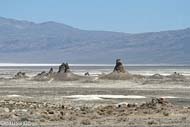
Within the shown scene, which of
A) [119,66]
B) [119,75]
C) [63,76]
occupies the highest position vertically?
[119,66]

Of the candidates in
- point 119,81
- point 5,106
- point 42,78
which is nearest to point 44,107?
point 5,106

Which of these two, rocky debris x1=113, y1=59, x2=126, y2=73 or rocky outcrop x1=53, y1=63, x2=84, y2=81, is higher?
rocky debris x1=113, y1=59, x2=126, y2=73

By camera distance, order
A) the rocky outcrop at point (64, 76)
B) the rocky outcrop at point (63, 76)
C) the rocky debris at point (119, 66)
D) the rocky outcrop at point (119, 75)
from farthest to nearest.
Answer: the rocky outcrop at point (63, 76) < the rocky outcrop at point (64, 76) < the rocky debris at point (119, 66) < the rocky outcrop at point (119, 75)

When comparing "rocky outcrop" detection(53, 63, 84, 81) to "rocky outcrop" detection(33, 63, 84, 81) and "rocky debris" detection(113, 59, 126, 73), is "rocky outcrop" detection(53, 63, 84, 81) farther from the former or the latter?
"rocky debris" detection(113, 59, 126, 73)

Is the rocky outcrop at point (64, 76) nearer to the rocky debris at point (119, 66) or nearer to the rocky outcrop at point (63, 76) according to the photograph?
the rocky outcrop at point (63, 76)

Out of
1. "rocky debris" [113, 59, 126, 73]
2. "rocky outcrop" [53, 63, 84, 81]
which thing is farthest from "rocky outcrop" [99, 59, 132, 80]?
"rocky outcrop" [53, 63, 84, 81]

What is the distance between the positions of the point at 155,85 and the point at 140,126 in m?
40.8

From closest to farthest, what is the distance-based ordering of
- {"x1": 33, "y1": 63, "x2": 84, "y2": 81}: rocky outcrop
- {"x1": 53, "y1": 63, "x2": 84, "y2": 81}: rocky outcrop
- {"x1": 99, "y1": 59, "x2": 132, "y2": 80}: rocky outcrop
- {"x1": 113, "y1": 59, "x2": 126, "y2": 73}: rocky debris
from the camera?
{"x1": 99, "y1": 59, "x2": 132, "y2": 80}: rocky outcrop → {"x1": 113, "y1": 59, "x2": 126, "y2": 73}: rocky debris → {"x1": 53, "y1": 63, "x2": 84, "y2": 81}: rocky outcrop → {"x1": 33, "y1": 63, "x2": 84, "y2": 81}: rocky outcrop

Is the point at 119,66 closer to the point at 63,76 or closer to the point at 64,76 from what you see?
the point at 64,76

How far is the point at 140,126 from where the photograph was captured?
941 inches

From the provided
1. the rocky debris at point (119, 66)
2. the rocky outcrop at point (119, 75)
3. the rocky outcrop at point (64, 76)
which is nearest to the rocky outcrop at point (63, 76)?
the rocky outcrop at point (64, 76)

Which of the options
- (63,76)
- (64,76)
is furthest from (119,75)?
(63,76)

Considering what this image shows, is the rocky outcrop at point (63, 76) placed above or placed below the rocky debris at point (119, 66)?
below

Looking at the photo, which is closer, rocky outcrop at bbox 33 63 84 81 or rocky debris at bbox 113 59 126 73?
rocky debris at bbox 113 59 126 73
